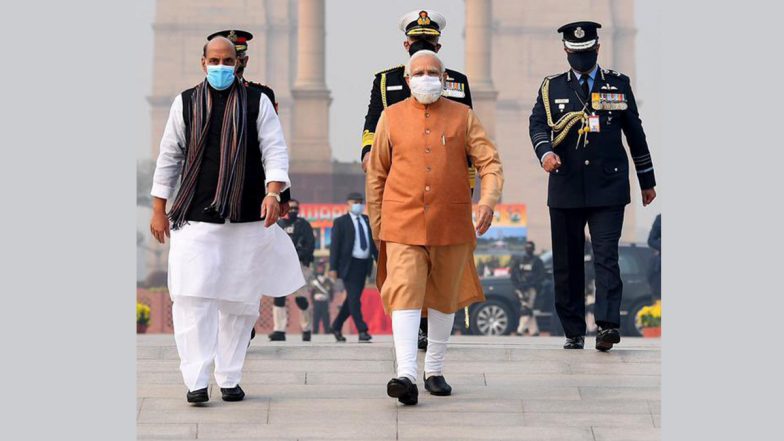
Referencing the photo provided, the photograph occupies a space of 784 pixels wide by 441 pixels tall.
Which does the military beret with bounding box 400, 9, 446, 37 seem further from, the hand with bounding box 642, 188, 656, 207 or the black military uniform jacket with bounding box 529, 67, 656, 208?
the hand with bounding box 642, 188, 656, 207

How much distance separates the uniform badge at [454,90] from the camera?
10.1 metres

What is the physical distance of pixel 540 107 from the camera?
1030cm

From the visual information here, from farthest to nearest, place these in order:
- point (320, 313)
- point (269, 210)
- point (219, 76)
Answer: point (320, 313)
point (219, 76)
point (269, 210)

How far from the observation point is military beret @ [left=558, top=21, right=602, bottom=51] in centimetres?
1012

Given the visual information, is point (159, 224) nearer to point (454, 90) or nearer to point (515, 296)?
point (454, 90)

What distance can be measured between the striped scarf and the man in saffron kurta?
706mm

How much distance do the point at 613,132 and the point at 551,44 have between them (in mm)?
47159

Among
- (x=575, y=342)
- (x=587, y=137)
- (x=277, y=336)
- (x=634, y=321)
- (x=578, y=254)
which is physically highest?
(x=587, y=137)

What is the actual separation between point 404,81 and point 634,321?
14448 mm

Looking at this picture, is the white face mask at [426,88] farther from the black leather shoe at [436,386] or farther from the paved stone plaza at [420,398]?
the paved stone plaza at [420,398]

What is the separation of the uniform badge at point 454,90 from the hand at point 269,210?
1.94 m

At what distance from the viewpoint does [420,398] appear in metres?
8.81

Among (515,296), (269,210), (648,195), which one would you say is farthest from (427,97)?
(515,296)

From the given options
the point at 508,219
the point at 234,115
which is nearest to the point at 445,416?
the point at 234,115
